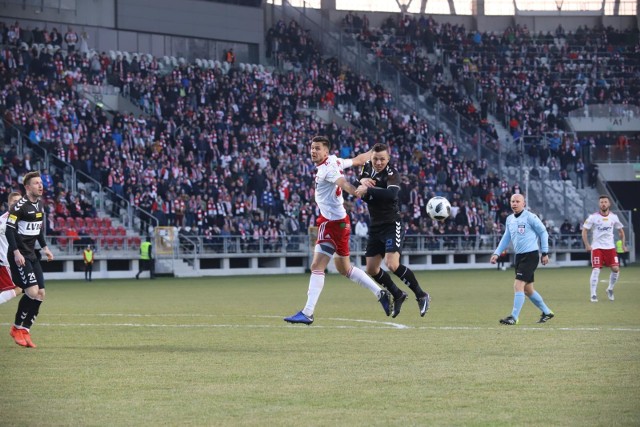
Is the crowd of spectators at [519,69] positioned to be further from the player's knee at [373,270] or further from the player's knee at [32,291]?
the player's knee at [32,291]

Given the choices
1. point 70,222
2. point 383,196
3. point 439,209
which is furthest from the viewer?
point 70,222

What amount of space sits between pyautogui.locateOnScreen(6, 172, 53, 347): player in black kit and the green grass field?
40 centimetres

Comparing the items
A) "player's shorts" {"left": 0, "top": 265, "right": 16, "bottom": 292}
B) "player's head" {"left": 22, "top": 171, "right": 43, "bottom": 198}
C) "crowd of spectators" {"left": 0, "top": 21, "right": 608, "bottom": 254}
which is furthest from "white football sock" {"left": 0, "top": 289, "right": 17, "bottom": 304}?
"crowd of spectators" {"left": 0, "top": 21, "right": 608, "bottom": 254}

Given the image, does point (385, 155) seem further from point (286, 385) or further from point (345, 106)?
point (345, 106)

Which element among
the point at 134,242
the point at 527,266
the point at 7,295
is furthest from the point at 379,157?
the point at 134,242

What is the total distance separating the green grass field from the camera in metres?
8.82

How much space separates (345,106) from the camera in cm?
5909

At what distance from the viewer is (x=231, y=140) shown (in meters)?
50.0

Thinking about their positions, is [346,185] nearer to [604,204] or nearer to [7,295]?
[7,295]

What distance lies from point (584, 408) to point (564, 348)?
4.89m

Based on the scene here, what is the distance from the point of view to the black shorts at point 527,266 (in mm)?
17828

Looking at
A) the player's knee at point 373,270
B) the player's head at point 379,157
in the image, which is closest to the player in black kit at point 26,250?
the player's head at point 379,157

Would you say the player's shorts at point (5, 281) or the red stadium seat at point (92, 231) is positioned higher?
the red stadium seat at point (92, 231)

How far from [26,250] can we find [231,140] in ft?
116
